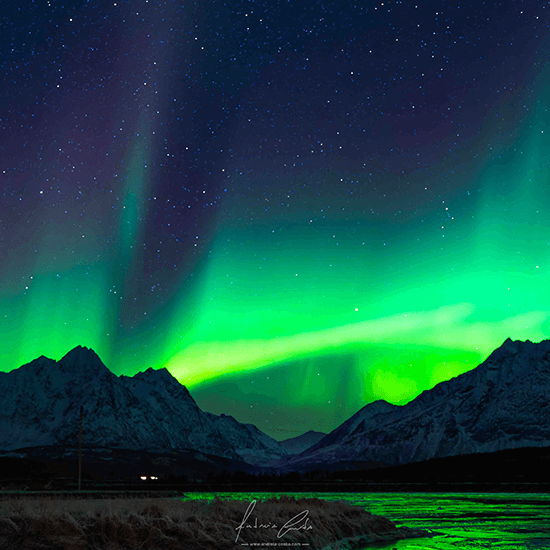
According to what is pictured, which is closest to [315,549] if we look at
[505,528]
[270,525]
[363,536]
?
[270,525]

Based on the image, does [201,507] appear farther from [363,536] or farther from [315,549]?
[363,536]

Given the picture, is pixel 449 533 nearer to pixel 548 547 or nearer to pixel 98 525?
pixel 548 547

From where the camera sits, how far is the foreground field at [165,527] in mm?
23438

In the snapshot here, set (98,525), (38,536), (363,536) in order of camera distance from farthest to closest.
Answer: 1. (363,536)
2. (98,525)
3. (38,536)

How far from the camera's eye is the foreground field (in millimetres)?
23438

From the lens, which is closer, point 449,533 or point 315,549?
point 315,549

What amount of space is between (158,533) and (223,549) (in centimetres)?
266

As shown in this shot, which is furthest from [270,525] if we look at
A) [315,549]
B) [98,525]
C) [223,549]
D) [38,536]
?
[38,536]

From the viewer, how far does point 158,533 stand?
25719 mm

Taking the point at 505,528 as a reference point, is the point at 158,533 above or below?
above

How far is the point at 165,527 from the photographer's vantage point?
86.7 ft

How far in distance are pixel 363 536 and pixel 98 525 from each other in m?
18.8

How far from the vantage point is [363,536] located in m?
38.3

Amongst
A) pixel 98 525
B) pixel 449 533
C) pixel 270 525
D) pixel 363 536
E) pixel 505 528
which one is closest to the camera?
pixel 98 525
